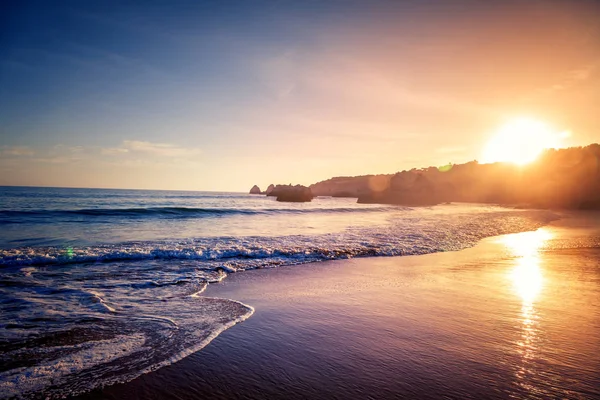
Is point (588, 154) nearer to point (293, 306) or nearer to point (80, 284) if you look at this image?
point (293, 306)

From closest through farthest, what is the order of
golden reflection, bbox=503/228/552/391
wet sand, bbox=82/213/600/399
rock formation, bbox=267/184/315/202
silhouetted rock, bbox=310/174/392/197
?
wet sand, bbox=82/213/600/399
golden reflection, bbox=503/228/552/391
rock formation, bbox=267/184/315/202
silhouetted rock, bbox=310/174/392/197

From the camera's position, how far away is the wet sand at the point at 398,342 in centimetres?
269

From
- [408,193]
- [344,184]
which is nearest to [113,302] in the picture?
[408,193]

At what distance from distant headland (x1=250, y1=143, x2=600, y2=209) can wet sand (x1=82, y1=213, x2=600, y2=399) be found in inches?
1959

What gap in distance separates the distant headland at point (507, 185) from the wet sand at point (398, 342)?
163 ft

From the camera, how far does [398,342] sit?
3.63 m

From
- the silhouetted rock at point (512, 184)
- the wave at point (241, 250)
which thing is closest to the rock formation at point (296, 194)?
the silhouetted rock at point (512, 184)

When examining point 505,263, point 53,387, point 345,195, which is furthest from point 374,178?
point 53,387

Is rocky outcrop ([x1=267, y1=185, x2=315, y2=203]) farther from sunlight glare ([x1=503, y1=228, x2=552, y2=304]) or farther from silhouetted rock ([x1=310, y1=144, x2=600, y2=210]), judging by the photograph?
sunlight glare ([x1=503, y1=228, x2=552, y2=304])

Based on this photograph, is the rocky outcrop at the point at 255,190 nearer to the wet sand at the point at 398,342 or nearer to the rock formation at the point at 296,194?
the rock formation at the point at 296,194

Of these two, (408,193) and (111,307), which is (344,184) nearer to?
(408,193)

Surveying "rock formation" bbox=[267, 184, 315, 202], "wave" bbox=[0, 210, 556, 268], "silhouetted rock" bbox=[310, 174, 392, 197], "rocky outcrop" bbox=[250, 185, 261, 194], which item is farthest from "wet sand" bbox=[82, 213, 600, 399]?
"rocky outcrop" bbox=[250, 185, 261, 194]

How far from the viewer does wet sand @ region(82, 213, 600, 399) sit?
2.69 m

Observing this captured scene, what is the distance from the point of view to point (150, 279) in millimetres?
6812
